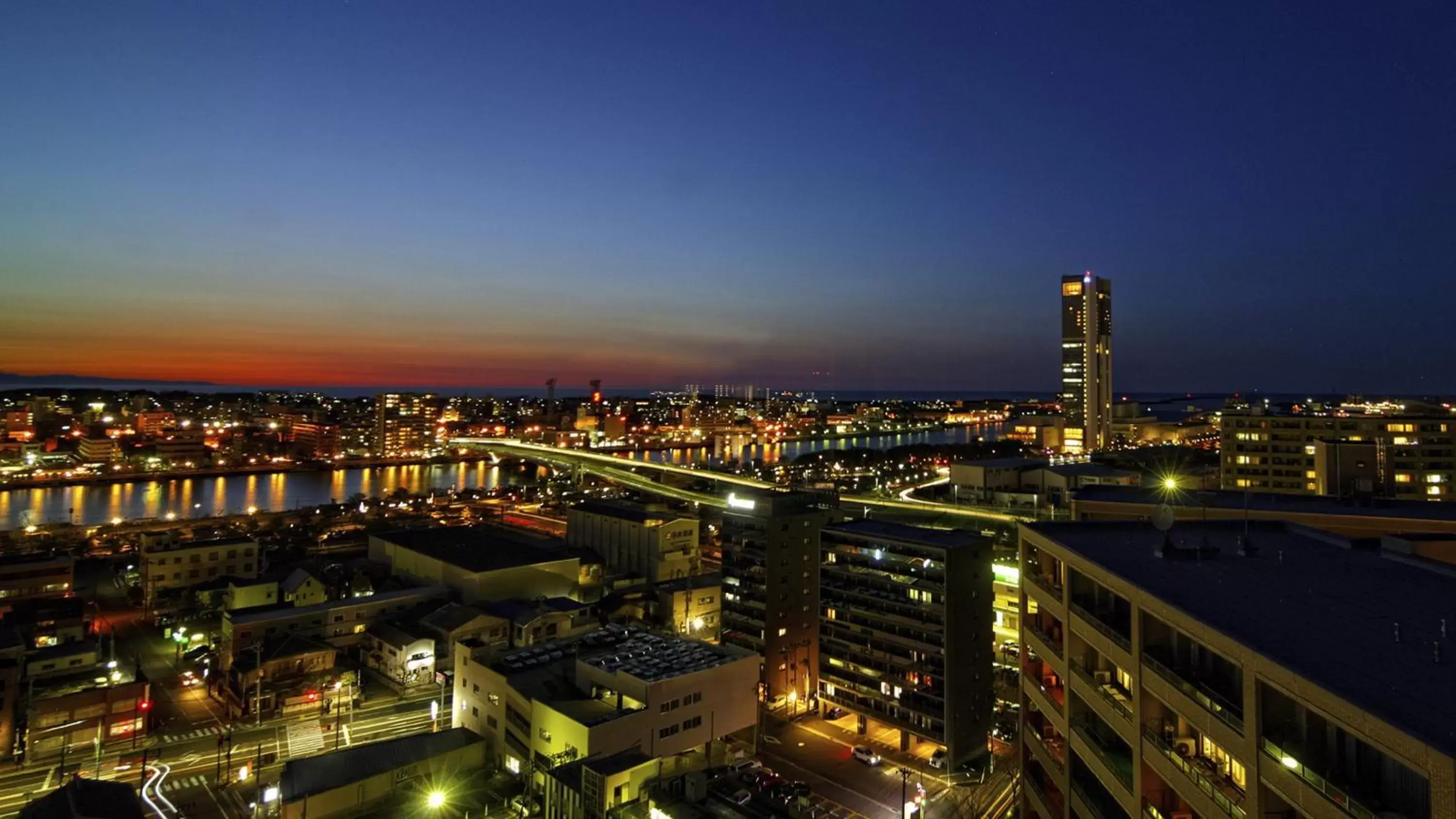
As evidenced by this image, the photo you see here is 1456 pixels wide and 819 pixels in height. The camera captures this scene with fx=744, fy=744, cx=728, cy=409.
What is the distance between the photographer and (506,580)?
9945 mm

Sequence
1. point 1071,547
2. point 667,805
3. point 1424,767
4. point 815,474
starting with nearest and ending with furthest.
Result: point 1424,767, point 1071,547, point 667,805, point 815,474

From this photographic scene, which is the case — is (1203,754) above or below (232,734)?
above

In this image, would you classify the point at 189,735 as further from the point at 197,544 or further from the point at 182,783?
the point at 197,544

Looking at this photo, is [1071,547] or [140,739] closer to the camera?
[1071,547]

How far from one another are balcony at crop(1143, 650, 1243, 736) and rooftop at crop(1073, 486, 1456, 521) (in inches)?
191

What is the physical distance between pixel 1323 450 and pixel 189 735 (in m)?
13.9

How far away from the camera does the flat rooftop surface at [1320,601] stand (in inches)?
59.9

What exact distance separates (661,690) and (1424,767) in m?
4.85

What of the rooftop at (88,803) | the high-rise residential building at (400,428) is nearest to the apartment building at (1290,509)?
the rooftop at (88,803)

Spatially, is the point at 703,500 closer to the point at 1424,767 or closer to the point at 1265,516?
the point at 1265,516

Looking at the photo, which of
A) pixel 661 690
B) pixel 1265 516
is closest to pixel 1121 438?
pixel 1265 516

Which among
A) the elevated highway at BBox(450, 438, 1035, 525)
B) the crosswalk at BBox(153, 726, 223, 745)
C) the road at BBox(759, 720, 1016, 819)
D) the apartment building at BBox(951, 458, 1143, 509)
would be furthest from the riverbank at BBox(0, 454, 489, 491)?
the road at BBox(759, 720, 1016, 819)

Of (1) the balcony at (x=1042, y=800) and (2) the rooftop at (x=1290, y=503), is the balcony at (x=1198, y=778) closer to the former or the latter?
(1) the balcony at (x=1042, y=800)

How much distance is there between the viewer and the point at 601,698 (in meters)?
5.76
